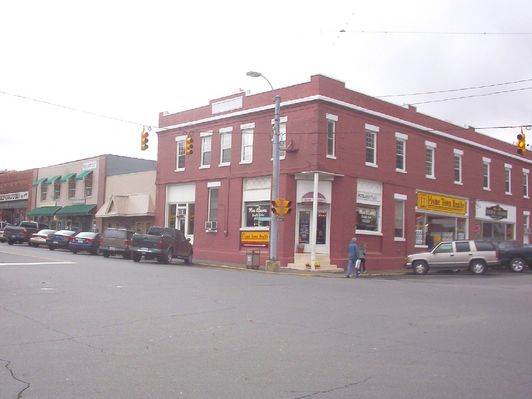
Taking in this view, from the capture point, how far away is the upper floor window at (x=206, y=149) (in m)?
31.9

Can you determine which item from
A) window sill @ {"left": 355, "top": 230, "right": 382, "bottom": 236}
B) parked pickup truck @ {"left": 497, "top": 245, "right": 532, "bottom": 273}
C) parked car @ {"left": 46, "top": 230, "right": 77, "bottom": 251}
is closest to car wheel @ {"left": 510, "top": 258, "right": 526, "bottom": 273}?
parked pickup truck @ {"left": 497, "top": 245, "right": 532, "bottom": 273}

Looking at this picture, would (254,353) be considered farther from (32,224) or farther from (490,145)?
(32,224)

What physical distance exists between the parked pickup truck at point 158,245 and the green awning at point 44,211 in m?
25.0

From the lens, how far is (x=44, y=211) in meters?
49.9

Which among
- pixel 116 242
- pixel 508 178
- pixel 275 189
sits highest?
pixel 508 178

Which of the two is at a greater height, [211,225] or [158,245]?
[211,225]

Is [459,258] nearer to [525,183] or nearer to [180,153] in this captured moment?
[180,153]

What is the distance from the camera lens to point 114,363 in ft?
21.9

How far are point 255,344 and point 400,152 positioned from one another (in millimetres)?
24702

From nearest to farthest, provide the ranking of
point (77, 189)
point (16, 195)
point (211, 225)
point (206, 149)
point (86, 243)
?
1. point (211, 225)
2. point (86, 243)
3. point (206, 149)
4. point (77, 189)
5. point (16, 195)

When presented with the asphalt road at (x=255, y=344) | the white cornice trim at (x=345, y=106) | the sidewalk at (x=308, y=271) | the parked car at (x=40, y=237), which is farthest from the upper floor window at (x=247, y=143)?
the parked car at (x=40, y=237)

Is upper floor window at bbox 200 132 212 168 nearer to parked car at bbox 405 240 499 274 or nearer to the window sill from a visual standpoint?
the window sill

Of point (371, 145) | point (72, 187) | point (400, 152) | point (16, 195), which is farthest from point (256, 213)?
point (16, 195)

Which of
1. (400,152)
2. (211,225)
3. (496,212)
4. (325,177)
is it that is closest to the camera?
(325,177)
